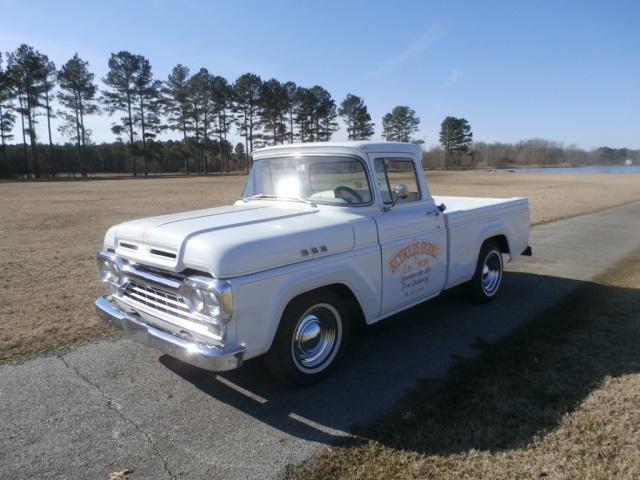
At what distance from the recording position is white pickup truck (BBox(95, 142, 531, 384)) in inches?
123

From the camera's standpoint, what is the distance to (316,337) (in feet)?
12.6

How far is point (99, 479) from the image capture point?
105 inches

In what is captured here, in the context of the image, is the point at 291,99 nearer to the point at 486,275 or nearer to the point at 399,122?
the point at 399,122

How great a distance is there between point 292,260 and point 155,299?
3.98 feet

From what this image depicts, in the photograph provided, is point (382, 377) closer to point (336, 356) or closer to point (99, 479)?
point (336, 356)

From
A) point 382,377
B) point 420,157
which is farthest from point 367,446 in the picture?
point 420,157

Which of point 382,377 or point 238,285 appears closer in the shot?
point 238,285

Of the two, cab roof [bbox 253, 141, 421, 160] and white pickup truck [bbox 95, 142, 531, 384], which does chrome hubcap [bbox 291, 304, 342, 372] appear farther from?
cab roof [bbox 253, 141, 421, 160]

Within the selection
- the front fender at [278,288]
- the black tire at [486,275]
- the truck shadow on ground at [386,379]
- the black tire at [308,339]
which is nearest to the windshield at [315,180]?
the front fender at [278,288]

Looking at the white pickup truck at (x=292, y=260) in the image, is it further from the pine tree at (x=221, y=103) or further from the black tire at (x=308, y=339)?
the pine tree at (x=221, y=103)

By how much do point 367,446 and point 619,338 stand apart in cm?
330

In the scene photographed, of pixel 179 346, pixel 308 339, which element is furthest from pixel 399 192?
pixel 179 346

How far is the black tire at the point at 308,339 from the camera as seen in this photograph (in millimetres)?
3479

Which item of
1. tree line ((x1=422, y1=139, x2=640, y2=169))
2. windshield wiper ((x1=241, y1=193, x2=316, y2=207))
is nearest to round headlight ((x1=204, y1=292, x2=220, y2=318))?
windshield wiper ((x1=241, y1=193, x2=316, y2=207))
